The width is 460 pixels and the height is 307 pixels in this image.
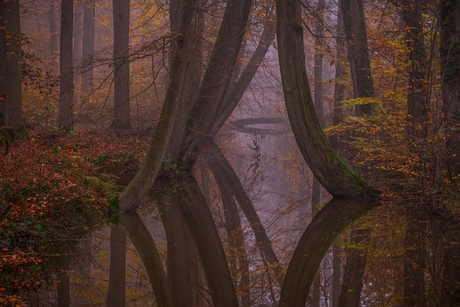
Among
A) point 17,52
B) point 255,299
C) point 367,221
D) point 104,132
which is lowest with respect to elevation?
point 255,299

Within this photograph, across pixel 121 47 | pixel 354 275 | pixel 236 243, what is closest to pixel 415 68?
pixel 236 243

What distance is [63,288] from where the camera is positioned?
16.8ft

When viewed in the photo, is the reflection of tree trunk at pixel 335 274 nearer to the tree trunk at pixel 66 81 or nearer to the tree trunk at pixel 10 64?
the tree trunk at pixel 10 64

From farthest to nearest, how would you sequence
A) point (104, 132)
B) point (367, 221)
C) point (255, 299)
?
point (104, 132)
point (367, 221)
point (255, 299)

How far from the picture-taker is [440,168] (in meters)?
8.54

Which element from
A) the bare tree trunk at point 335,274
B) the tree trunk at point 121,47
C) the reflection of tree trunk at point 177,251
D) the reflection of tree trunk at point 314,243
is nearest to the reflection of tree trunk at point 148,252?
the reflection of tree trunk at point 177,251

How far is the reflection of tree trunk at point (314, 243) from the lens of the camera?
5.51 meters

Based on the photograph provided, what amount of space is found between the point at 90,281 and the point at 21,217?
1.26 m

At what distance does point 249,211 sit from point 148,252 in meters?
4.17

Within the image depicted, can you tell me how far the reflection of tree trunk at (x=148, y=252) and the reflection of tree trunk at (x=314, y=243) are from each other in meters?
1.31

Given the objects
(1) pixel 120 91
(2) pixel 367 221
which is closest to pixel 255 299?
(2) pixel 367 221

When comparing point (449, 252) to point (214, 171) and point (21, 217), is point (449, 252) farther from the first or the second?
point (214, 171)

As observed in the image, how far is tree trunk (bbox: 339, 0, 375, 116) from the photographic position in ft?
43.3

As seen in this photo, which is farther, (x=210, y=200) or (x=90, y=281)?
(x=210, y=200)
